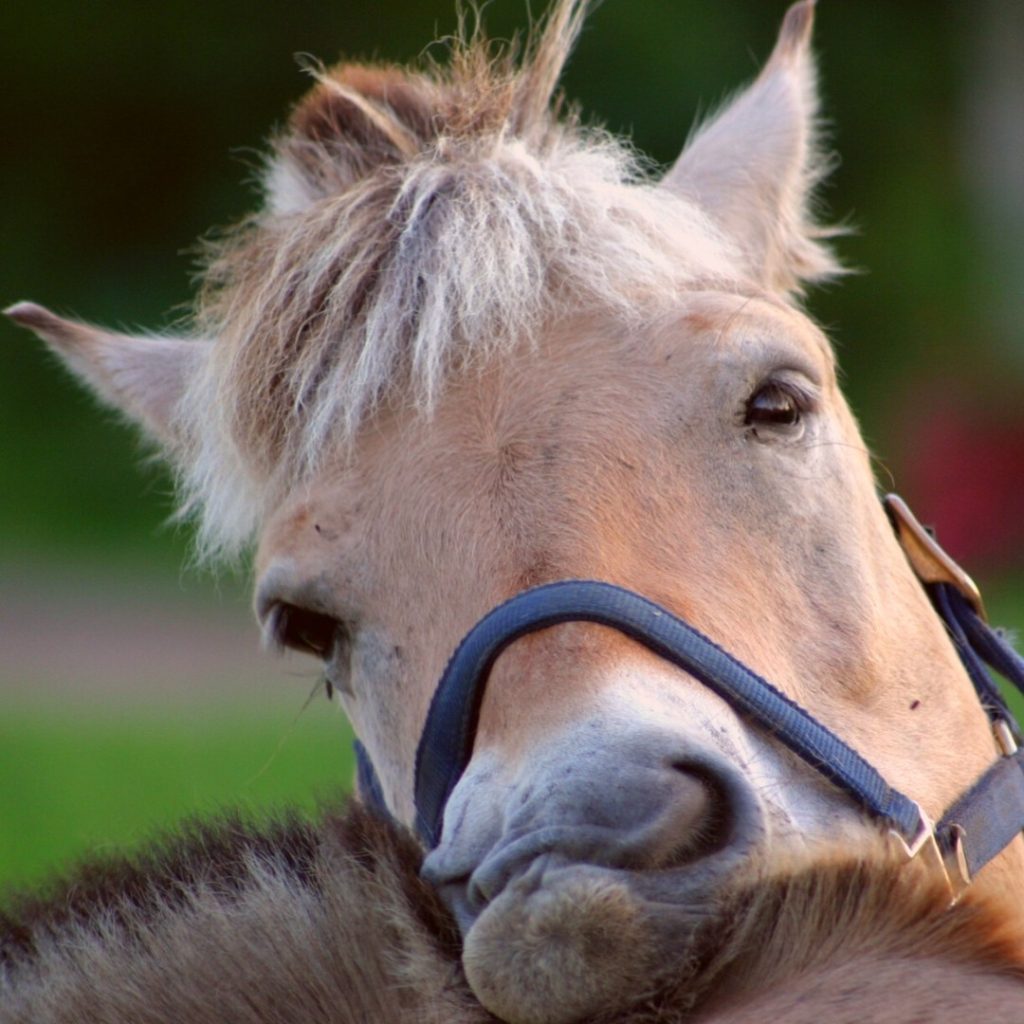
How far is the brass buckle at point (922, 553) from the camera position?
2.69 metres

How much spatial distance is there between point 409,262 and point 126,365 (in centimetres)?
92

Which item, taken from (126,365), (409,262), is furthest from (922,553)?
(126,365)

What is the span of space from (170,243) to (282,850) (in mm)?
14278

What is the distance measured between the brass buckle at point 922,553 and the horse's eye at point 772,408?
0.43m

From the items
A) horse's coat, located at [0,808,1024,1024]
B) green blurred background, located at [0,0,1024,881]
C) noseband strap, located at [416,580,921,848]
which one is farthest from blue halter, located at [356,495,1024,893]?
green blurred background, located at [0,0,1024,881]

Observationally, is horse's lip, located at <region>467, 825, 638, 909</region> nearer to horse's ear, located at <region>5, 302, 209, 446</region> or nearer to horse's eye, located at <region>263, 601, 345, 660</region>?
horse's eye, located at <region>263, 601, 345, 660</region>

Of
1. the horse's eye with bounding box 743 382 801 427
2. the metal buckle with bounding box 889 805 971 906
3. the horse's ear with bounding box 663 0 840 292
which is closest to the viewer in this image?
the metal buckle with bounding box 889 805 971 906

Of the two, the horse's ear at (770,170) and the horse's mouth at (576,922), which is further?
the horse's ear at (770,170)

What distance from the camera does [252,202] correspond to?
1545cm

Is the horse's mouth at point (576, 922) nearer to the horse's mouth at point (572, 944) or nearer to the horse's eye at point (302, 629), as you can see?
the horse's mouth at point (572, 944)

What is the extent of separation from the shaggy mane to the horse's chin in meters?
0.92

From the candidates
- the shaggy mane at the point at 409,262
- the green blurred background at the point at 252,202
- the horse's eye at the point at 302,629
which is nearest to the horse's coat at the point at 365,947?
the horse's eye at the point at 302,629

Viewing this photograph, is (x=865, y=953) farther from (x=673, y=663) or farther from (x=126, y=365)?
(x=126, y=365)

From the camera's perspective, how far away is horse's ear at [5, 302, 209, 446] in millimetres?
3090
